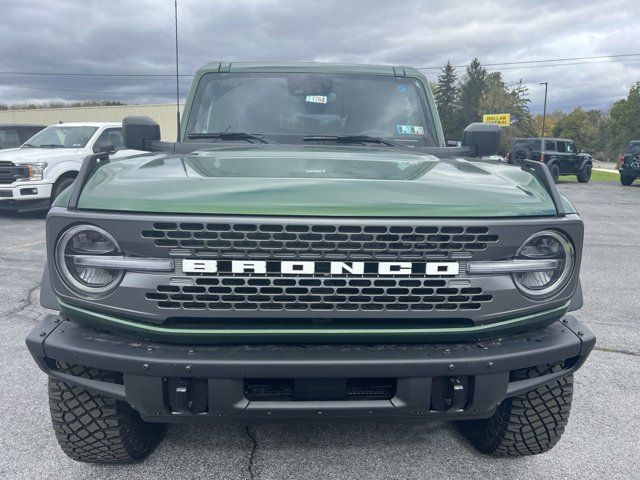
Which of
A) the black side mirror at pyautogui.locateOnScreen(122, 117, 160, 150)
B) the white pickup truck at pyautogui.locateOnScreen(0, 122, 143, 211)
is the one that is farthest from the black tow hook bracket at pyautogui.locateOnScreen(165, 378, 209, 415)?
the white pickup truck at pyautogui.locateOnScreen(0, 122, 143, 211)

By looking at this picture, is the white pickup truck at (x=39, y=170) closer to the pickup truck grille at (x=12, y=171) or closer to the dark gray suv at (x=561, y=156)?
the pickup truck grille at (x=12, y=171)

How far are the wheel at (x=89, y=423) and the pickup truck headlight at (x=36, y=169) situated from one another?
341 inches

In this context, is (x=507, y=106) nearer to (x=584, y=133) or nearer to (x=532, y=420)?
(x=584, y=133)

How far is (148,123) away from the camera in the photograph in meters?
3.64

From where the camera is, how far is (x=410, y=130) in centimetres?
376

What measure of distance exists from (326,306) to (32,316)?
12.1ft

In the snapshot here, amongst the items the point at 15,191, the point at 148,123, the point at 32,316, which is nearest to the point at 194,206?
the point at 148,123

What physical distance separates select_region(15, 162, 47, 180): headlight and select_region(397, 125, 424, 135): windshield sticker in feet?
26.9

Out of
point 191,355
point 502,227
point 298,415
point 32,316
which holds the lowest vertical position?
point 32,316

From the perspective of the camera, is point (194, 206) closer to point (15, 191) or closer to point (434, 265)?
point (434, 265)

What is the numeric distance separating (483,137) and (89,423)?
2.78m

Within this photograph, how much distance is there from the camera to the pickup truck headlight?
9.89 meters

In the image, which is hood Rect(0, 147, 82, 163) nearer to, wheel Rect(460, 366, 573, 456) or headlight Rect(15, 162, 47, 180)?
headlight Rect(15, 162, 47, 180)

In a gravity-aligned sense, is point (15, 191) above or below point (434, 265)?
below
